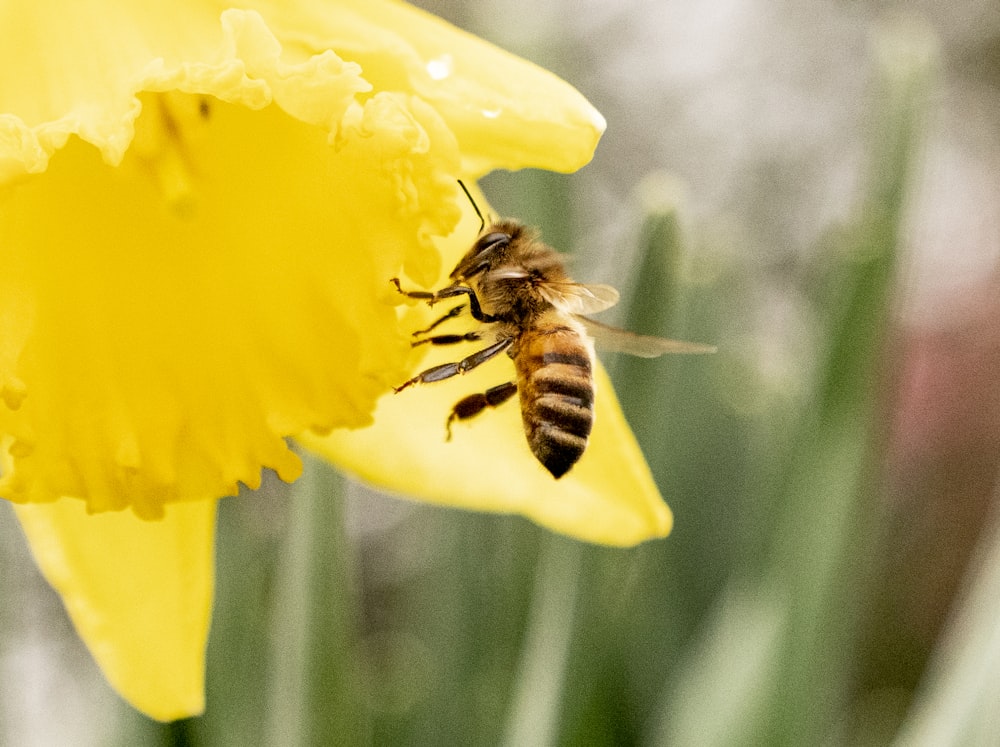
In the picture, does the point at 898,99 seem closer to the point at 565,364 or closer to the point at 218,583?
the point at 565,364

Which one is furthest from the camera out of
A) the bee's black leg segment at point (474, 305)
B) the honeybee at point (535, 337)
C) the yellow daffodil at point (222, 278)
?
the bee's black leg segment at point (474, 305)

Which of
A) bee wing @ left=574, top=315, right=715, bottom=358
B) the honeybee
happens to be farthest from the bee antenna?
bee wing @ left=574, top=315, right=715, bottom=358

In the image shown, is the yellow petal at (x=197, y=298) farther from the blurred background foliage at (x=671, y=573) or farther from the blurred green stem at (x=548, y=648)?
the blurred green stem at (x=548, y=648)

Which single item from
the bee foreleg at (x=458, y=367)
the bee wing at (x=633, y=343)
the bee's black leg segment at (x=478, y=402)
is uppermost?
the bee wing at (x=633, y=343)

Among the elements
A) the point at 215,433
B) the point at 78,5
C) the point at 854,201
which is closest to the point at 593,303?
the point at 854,201

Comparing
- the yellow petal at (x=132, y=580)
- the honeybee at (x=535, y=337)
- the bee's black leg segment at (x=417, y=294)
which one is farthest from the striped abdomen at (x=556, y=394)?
the yellow petal at (x=132, y=580)

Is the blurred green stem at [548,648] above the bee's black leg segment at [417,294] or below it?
below

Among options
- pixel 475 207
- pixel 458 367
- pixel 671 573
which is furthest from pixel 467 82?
pixel 671 573
